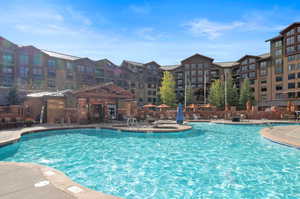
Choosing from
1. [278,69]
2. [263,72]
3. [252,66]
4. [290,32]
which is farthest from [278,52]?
[252,66]

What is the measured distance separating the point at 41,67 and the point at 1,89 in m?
18.0

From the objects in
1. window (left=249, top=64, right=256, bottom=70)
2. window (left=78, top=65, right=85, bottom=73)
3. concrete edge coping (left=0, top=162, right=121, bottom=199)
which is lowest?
concrete edge coping (left=0, top=162, right=121, bottom=199)

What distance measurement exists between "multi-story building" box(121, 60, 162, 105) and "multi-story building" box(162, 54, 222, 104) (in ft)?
28.4

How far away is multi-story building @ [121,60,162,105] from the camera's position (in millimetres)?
54938

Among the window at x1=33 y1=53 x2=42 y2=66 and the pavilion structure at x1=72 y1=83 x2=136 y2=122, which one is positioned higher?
the window at x1=33 y1=53 x2=42 y2=66

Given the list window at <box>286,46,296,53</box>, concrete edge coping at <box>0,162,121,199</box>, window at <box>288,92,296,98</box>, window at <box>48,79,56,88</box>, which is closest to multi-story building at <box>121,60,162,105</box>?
window at <box>48,79,56,88</box>

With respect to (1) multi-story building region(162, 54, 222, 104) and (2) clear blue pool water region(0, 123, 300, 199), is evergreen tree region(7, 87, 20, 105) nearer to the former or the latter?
(2) clear blue pool water region(0, 123, 300, 199)

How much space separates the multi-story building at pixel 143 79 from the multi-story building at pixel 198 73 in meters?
8.66

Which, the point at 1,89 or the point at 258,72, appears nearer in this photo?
the point at 1,89

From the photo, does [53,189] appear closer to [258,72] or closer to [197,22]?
[197,22]

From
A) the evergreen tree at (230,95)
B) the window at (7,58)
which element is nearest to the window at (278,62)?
the evergreen tree at (230,95)

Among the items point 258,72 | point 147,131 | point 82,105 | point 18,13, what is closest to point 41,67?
point 82,105

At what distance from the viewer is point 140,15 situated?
52.7ft

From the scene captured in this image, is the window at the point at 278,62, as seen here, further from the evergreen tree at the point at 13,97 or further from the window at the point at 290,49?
the evergreen tree at the point at 13,97
